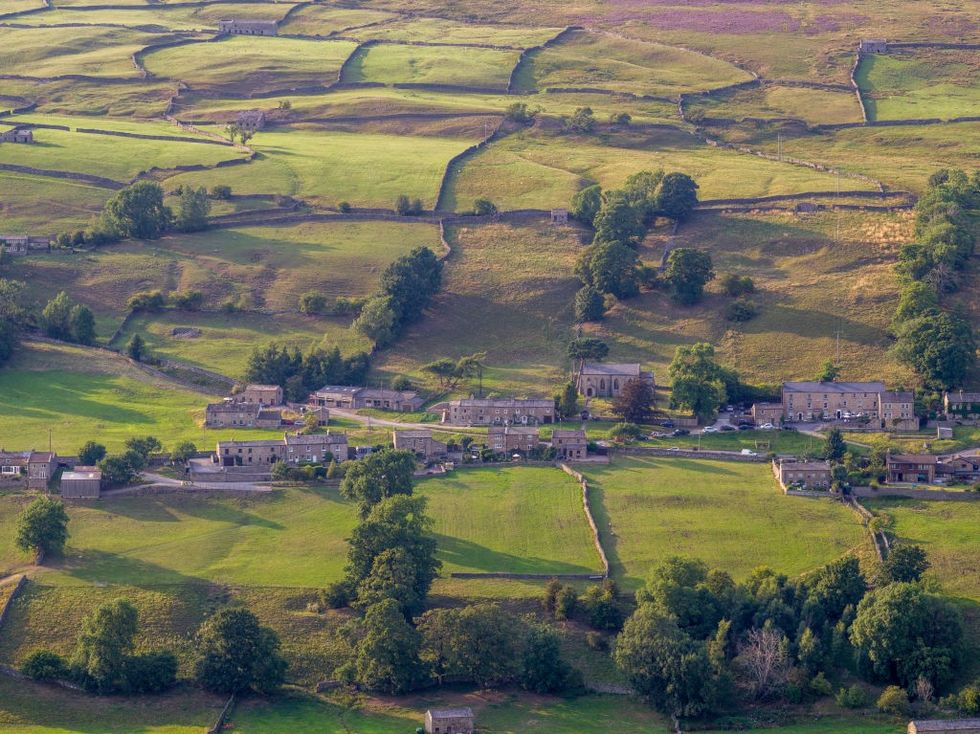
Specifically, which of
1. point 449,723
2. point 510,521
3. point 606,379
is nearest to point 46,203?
point 606,379

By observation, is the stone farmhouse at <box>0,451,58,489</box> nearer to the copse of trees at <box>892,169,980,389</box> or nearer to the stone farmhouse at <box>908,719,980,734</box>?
the stone farmhouse at <box>908,719,980,734</box>

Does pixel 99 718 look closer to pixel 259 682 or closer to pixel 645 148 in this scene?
pixel 259 682

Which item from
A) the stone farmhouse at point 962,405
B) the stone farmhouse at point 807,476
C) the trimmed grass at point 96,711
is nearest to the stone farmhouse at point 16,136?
the stone farmhouse at point 807,476

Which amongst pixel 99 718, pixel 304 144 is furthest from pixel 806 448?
pixel 304 144

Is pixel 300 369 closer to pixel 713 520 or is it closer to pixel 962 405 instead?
pixel 713 520

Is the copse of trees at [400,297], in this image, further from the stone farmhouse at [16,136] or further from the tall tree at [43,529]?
the stone farmhouse at [16,136]

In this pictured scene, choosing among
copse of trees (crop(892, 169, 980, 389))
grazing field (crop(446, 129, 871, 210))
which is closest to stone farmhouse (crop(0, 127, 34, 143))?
grazing field (crop(446, 129, 871, 210))
